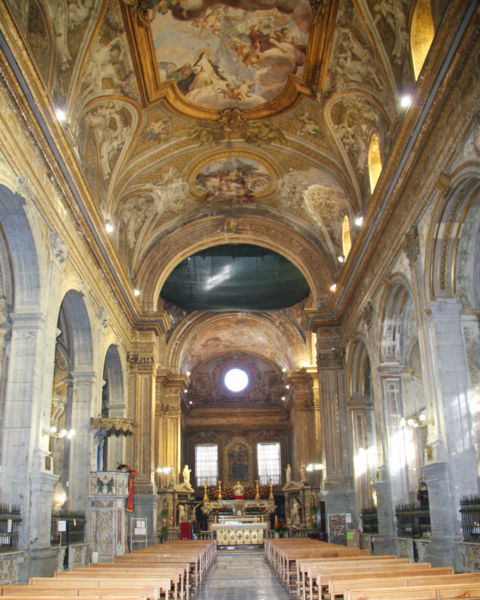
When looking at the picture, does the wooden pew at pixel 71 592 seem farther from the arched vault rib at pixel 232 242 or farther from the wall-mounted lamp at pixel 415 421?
the arched vault rib at pixel 232 242

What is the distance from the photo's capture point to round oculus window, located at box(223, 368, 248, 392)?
145 feet

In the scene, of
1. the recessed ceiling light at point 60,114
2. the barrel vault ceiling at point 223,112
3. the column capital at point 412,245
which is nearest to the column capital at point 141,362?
the barrel vault ceiling at point 223,112

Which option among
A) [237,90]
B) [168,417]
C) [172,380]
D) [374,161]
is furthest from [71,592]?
[172,380]

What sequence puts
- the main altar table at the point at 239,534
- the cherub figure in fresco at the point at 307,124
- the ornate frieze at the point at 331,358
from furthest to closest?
the main altar table at the point at 239,534
the ornate frieze at the point at 331,358
the cherub figure in fresco at the point at 307,124

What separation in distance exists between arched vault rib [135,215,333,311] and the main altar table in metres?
11.6

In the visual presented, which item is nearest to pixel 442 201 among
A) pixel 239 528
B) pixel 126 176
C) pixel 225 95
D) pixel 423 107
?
pixel 423 107

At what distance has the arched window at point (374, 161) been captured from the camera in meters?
17.6

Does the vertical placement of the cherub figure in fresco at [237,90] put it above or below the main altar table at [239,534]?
above

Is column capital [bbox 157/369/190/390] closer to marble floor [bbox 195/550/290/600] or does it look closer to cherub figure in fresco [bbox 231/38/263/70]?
marble floor [bbox 195/550/290/600]

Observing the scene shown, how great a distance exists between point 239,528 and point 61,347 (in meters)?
12.9

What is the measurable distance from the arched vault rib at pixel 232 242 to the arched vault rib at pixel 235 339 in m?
10.3

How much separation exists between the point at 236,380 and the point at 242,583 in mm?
30012

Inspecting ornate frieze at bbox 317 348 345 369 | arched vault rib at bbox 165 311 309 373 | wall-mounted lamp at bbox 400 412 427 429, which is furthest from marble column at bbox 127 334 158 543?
arched vault rib at bbox 165 311 309 373

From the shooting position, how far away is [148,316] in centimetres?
2417
